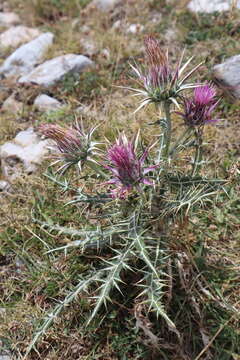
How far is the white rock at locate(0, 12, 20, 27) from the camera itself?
6031mm

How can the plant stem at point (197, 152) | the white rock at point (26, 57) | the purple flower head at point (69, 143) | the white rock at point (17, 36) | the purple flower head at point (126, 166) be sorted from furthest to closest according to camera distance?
the white rock at point (17, 36)
the white rock at point (26, 57)
the plant stem at point (197, 152)
the purple flower head at point (69, 143)
the purple flower head at point (126, 166)

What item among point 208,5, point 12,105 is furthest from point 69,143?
point 208,5

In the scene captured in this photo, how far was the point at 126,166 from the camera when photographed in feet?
6.63

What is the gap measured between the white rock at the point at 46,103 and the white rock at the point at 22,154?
0.41 metres

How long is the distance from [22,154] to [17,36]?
2.46 meters

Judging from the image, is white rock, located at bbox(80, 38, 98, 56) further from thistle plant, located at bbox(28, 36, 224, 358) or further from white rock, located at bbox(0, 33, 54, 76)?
thistle plant, located at bbox(28, 36, 224, 358)

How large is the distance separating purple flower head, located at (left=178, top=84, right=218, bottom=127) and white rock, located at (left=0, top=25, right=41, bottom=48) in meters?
3.77

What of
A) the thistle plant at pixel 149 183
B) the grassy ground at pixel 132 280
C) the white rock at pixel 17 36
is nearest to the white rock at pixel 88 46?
the grassy ground at pixel 132 280

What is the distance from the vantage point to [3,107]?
4445 mm

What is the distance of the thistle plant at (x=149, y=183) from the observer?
2.10 metres

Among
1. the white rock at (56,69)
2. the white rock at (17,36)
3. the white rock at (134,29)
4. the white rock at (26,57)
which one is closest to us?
the white rock at (56,69)

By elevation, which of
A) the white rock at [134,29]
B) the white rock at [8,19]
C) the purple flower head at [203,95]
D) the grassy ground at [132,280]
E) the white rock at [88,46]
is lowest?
the grassy ground at [132,280]

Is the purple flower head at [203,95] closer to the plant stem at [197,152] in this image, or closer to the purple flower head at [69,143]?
the plant stem at [197,152]

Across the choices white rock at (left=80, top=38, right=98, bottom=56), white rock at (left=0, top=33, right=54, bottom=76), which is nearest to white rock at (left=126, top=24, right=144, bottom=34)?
white rock at (left=80, top=38, right=98, bottom=56)
